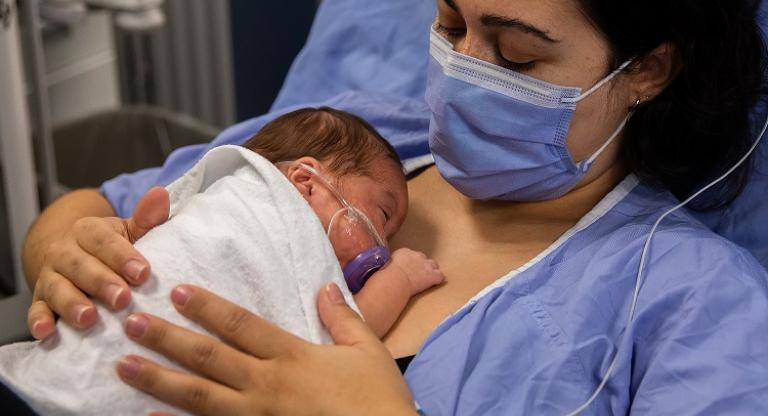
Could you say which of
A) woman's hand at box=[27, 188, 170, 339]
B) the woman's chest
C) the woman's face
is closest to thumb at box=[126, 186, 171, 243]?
woman's hand at box=[27, 188, 170, 339]

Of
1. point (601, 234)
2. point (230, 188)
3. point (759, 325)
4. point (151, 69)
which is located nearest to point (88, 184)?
point (151, 69)

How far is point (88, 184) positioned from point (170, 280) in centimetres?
178

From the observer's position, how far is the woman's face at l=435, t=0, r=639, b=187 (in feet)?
4.09

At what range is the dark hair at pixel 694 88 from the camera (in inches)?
50.1

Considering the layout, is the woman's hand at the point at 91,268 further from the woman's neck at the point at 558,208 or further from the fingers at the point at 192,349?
the woman's neck at the point at 558,208

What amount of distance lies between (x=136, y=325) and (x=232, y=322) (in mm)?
107

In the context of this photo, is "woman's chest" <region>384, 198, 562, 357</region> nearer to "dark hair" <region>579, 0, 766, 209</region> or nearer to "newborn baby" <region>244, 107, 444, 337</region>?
"newborn baby" <region>244, 107, 444, 337</region>

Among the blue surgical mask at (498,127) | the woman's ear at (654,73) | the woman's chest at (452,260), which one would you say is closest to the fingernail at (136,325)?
the woman's chest at (452,260)

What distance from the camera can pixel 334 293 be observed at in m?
1.21

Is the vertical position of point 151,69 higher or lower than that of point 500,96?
lower

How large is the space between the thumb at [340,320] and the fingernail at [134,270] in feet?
0.72

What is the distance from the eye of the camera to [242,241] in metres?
1.21

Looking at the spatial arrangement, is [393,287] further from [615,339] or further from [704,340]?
[704,340]

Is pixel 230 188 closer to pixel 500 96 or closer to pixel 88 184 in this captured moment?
pixel 500 96
